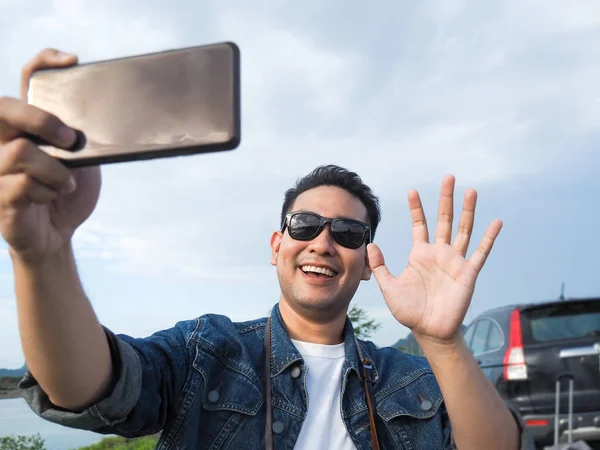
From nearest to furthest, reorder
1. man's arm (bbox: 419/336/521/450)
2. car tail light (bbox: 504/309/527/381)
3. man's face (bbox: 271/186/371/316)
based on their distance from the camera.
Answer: man's arm (bbox: 419/336/521/450)
man's face (bbox: 271/186/371/316)
car tail light (bbox: 504/309/527/381)

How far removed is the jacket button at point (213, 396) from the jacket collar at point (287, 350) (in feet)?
1.01

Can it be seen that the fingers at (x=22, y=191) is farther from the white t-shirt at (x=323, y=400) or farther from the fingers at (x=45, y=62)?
the white t-shirt at (x=323, y=400)

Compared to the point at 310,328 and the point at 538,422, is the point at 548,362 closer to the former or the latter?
the point at 538,422

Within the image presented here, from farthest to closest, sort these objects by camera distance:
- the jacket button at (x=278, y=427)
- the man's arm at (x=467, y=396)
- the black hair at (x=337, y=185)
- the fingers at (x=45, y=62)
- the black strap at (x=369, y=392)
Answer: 1. the black hair at (x=337, y=185)
2. the black strap at (x=369, y=392)
3. the jacket button at (x=278, y=427)
4. the man's arm at (x=467, y=396)
5. the fingers at (x=45, y=62)

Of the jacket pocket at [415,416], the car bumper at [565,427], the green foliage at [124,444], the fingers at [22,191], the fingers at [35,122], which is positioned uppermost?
the fingers at [35,122]

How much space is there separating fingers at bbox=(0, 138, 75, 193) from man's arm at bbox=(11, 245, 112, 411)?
33cm

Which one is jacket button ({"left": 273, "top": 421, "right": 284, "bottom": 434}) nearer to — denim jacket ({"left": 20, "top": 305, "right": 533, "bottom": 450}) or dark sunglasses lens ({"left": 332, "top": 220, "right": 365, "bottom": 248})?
denim jacket ({"left": 20, "top": 305, "right": 533, "bottom": 450})

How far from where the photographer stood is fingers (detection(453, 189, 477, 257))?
7.66ft

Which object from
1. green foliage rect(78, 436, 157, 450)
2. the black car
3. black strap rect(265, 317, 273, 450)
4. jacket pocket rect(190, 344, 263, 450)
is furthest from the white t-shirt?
green foliage rect(78, 436, 157, 450)

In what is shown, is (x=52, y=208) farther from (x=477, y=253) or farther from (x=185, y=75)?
(x=477, y=253)

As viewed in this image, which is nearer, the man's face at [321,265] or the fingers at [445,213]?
the fingers at [445,213]

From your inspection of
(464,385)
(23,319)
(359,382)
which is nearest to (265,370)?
(359,382)

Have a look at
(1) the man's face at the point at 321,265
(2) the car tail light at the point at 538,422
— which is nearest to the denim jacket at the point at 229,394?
(1) the man's face at the point at 321,265

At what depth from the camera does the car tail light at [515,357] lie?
20.0ft
